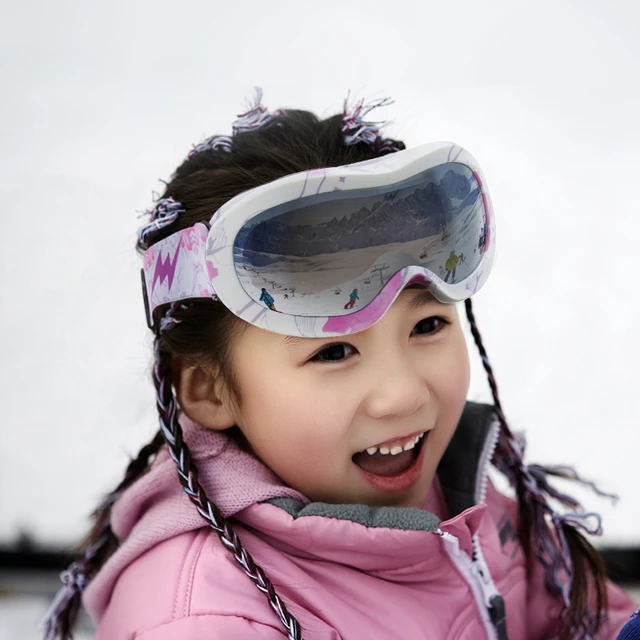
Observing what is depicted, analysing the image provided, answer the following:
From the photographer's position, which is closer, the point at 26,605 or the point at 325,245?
the point at 325,245

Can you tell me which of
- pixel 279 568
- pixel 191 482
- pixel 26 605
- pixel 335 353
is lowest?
pixel 26 605

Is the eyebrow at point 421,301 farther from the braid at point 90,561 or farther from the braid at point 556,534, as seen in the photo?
the braid at point 90,561

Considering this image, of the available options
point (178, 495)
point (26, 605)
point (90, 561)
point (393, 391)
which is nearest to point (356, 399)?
point (393, 391)

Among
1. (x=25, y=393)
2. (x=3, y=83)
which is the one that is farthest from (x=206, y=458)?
(x=3, y=83)

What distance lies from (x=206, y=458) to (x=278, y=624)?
0.72 feet

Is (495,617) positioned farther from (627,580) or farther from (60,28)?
(60,28)

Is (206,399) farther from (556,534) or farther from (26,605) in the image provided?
(26,605)

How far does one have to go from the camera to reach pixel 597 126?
1979 mm

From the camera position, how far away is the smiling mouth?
3.08ft

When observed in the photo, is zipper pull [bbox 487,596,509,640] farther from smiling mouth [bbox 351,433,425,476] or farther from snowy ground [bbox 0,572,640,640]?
snowy ground [bbox 0,572,640,640]

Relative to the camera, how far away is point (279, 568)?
91 cm

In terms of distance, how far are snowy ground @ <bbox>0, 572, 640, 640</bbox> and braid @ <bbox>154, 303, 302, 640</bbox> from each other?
2.38ft

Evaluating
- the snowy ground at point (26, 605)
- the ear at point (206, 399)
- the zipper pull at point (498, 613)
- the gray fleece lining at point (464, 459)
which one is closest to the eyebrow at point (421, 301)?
the ear at point (206, 399)

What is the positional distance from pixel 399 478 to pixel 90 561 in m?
0.49
